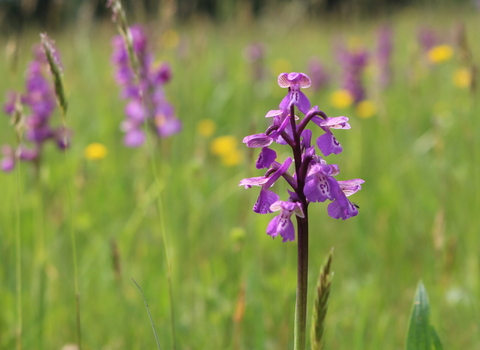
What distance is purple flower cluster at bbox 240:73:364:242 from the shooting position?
81cm

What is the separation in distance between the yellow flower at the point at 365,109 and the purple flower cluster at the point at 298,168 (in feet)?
11.7

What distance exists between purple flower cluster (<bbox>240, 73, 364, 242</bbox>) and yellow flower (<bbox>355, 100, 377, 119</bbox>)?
3.55 metres

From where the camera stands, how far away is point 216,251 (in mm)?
2637

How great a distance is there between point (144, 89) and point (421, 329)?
6.09ft

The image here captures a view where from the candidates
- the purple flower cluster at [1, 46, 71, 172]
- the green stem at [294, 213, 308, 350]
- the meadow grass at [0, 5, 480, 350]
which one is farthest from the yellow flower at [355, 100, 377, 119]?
the green stem at [294, 213, 308, 350]

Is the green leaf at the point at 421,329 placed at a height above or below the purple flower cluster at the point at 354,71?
below

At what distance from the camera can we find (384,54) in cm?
545

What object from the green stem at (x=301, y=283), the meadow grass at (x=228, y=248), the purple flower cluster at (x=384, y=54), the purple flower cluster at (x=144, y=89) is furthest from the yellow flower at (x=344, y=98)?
the green stem at (x=301, y=283)

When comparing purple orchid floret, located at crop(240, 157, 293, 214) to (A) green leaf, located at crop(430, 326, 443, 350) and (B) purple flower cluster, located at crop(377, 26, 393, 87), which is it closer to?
(A) green leaf, located at crop(430, 326, 443, 350)

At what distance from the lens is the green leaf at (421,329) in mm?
1071

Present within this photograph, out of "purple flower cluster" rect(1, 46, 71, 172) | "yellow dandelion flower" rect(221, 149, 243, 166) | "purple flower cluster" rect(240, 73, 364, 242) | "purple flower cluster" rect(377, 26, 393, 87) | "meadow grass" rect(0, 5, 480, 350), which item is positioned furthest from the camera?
"purple flower cluster" rect(377, 26, 393, 87)

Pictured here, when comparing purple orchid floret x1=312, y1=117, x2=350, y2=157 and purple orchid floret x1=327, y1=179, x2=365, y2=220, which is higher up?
purple orchid floret x1=312, y1=117, x2=350, y2=157

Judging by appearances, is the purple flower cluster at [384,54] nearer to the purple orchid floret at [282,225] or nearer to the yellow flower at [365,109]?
the yellow flower at [365,109]

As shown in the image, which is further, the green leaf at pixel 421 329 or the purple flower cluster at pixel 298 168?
the green leaf at pixel 421 329
